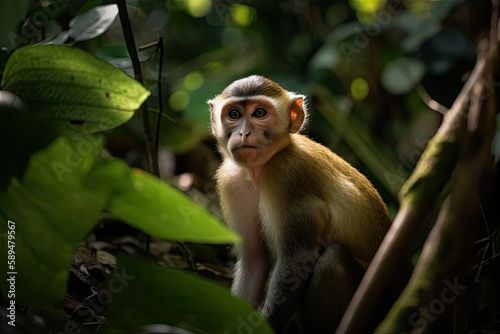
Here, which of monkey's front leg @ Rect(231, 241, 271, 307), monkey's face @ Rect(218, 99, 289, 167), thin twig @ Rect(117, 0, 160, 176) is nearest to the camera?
thin twig @ Rect(117, 0, 160, 176)

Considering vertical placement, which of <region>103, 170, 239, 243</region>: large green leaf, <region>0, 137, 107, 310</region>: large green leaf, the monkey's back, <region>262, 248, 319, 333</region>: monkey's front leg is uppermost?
<region>103, 170, 239, 243</region>: large green leaf

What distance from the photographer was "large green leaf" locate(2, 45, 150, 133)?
1879 mm

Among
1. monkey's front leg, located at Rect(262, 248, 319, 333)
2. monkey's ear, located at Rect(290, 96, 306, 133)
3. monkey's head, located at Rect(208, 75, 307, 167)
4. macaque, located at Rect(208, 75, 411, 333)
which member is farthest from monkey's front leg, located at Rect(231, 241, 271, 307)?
monkey's ear, located at Rect(290, 96, 306, 133)

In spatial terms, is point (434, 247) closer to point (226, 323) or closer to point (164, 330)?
point (226, 323)

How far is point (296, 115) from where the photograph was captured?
4.27 meters

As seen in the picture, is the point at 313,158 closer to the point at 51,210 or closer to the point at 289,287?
the point at 289,287

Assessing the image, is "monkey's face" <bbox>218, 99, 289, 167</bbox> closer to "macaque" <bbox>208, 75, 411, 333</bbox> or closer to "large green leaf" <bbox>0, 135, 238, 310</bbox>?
"macaque" <bbox>208, 75, 411, 333</bbox>

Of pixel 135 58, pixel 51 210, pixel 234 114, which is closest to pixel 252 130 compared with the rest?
pixel 234 114

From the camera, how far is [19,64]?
1.91 metres

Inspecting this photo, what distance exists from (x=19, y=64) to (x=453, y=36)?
466 cm

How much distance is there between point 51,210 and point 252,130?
240cm

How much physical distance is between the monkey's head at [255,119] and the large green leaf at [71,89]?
79.0 inches

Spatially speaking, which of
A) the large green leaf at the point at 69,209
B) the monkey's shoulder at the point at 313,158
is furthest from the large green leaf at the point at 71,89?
the monkey's shoulder at the point at 313,158

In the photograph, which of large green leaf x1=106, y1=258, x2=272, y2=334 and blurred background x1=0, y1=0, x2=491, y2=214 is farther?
blurred background x1=0, y1=0, x2=491, y2=214
